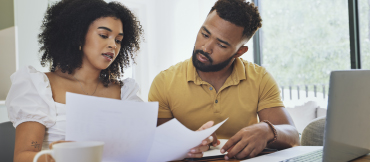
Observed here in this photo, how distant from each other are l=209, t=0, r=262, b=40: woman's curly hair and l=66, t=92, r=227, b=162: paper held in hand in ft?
2.84

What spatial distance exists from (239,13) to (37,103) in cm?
97

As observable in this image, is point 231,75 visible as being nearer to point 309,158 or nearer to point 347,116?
point 309,158

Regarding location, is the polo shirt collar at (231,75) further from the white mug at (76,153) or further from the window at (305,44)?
the window at (305,44)

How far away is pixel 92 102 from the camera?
688mm

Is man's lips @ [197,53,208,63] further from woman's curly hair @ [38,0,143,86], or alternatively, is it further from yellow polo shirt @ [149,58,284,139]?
woman's curly hair @ [38,0,143,86]

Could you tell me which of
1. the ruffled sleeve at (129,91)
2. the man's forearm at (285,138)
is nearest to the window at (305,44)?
the man's forearm at (285,138)

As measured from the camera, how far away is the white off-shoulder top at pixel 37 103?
1133 millimetres

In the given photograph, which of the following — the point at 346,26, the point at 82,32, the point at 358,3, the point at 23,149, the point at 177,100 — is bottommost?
the point at 23,149

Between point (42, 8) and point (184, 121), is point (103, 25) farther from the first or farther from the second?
point (42, 8)

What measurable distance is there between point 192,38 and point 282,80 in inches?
47.6

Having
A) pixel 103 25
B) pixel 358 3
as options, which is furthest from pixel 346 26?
pixel 103 25

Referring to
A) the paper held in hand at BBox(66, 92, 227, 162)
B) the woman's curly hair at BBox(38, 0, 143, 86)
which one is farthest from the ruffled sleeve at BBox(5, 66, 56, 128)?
the paper held in hand at BBox(66, 92, 227, 162)

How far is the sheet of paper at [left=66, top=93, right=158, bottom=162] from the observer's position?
0.69 metres

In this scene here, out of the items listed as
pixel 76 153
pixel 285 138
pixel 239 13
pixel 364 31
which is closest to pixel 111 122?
pixel 76 153
